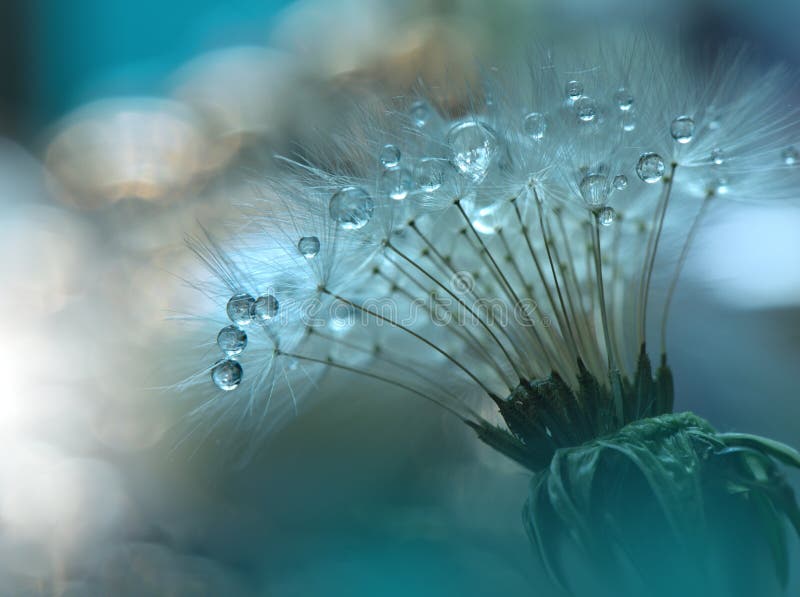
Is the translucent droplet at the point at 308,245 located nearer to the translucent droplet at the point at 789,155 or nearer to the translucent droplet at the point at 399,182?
the translucent droplet at the point at 399,182

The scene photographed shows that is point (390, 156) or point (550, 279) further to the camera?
point (550, 279)

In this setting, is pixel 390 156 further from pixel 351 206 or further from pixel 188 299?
pixel 188 299

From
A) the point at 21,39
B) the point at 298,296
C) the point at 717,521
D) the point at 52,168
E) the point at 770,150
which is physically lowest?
the point at 717,521

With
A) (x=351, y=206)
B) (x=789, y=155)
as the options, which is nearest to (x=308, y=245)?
(x=351, y=206)

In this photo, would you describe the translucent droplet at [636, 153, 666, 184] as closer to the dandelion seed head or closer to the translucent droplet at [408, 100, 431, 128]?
the dandelion seed head

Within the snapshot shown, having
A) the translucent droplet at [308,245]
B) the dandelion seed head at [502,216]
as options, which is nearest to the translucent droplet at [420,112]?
the dandelion seed head at [502,216]

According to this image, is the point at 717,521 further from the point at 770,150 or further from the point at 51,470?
the point at 51,470

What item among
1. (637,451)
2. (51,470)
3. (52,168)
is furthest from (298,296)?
(52,168)
